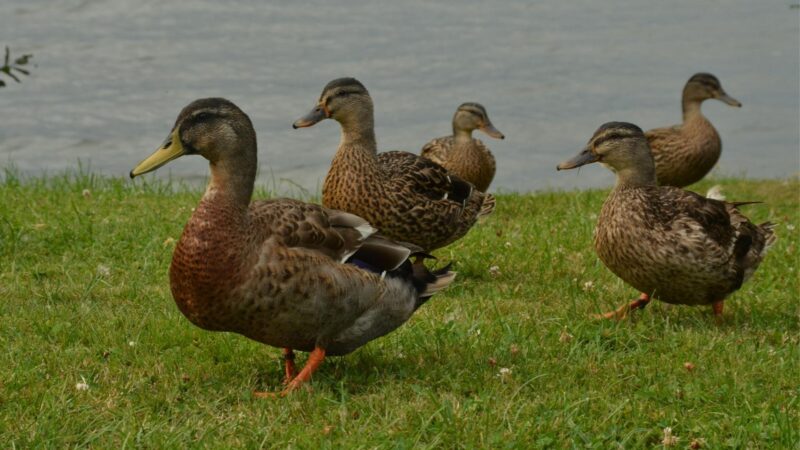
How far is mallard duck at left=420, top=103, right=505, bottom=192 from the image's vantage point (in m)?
10.6

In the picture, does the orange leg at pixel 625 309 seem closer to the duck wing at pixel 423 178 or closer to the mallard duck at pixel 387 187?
the mallard duck at pixel 387 187

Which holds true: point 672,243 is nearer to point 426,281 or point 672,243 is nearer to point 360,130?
point 426,281

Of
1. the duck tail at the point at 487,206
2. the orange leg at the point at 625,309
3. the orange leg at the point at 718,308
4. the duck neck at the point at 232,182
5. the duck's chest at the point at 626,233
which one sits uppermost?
the duck neck at the point at 232,182

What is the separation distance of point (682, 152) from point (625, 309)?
4454 millimetres

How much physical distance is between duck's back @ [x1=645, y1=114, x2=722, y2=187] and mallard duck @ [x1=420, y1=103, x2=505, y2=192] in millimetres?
1391

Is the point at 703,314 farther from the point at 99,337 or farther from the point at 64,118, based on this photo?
the point at 64,118

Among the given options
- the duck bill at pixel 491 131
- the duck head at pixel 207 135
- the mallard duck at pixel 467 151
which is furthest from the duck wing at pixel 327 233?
the duck bill at pixel 491 131

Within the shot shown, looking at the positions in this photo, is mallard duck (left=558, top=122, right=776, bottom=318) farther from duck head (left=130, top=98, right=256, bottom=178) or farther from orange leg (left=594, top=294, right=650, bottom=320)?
duck head (left=130, top=98, right=256, bottom=178)

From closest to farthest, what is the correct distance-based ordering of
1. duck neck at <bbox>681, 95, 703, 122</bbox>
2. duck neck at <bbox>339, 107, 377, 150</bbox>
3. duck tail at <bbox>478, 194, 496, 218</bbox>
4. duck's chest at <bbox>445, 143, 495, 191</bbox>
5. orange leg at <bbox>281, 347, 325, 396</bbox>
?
orange leg at <bbox>281, 347, 325, 396</bbox>, duck neck at <bbox>339, 107, 377, 150</bbox>, duck tail at <bbox>478, 194, 496, 218</bbox>, duck's chest at <bbox>445, 143, 495, 191</bbox>, duck neck at <bbox>681, 95, 703, 122</bbox>

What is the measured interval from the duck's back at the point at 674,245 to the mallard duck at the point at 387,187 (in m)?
1.09

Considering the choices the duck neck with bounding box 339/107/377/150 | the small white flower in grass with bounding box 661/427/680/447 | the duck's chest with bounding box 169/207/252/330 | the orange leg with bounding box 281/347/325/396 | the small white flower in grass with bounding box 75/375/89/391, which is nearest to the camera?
the small white flower in grass with bounding box 661/427/680/447

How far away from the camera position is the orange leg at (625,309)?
260 inches

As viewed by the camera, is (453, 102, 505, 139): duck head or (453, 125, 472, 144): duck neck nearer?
(453, 125, 472, 144): duck neck

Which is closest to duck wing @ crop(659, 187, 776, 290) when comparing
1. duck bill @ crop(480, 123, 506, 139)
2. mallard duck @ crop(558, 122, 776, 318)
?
mallard duck @ crop(558, 122, 776, 318)
